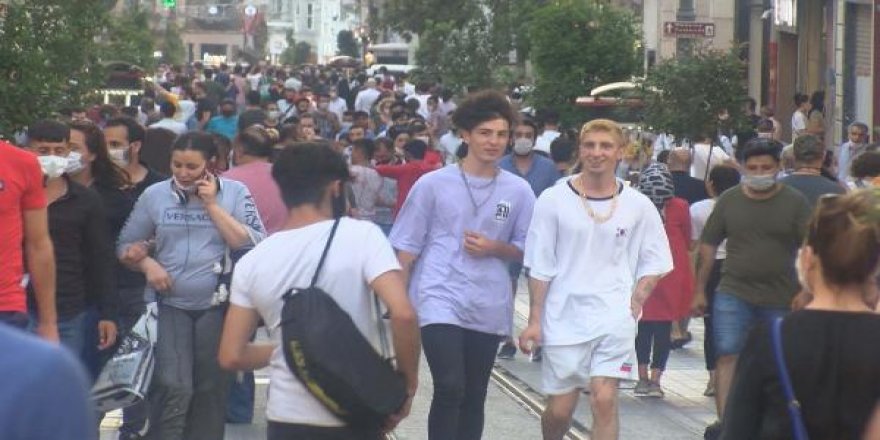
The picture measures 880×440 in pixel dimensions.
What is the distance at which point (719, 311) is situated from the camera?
396 inches

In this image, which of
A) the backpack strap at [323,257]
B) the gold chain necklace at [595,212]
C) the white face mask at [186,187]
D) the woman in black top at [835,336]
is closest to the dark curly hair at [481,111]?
the gold chain necklace at [595,212]

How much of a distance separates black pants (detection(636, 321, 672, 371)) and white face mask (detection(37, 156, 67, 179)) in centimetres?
536

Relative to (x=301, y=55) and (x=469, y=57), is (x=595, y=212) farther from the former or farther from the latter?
→ (x=301, y=55)

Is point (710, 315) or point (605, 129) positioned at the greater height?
point (605, 129)

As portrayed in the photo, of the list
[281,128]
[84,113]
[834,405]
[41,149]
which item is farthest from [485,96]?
[84,113]

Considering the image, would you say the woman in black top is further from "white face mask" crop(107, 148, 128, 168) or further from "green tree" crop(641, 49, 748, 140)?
"green tree" crop(641, 49, 748, 140)

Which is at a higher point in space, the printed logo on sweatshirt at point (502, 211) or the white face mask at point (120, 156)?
the white face mask at point (120, 156)

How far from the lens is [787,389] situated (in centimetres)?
445

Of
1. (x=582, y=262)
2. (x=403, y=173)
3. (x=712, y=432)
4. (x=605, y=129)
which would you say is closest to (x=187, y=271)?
(x=582, y=262)

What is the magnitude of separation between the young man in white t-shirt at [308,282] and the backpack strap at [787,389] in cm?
153

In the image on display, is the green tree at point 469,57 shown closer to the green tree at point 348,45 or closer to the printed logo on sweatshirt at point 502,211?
the printed logo on sweatshirt at point 502,211

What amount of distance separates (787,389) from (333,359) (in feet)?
5.01

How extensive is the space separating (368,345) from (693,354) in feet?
30.9

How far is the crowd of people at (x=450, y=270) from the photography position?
452 centimetres
